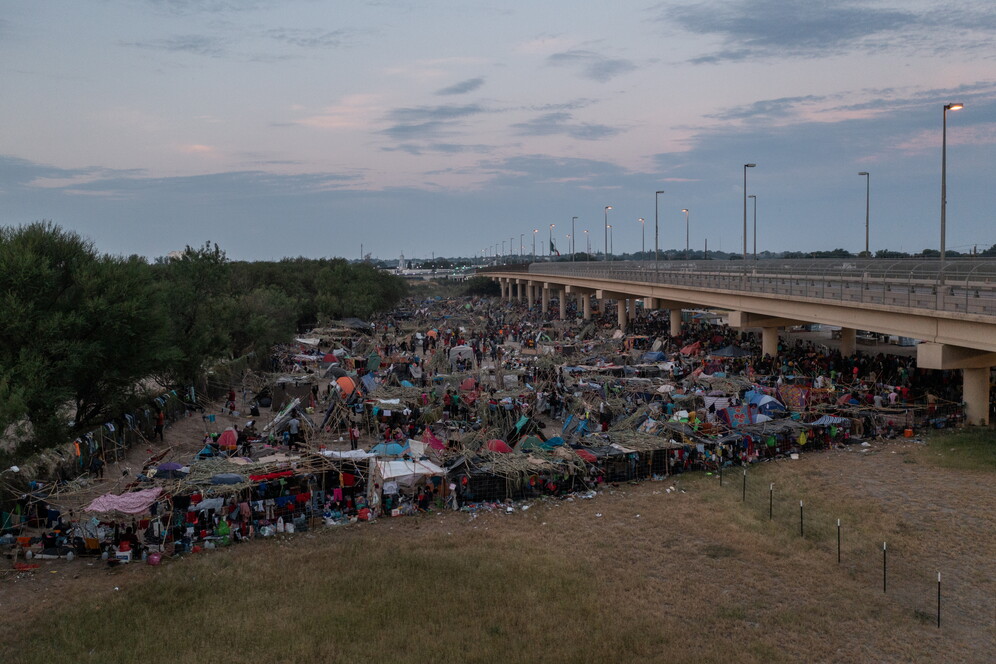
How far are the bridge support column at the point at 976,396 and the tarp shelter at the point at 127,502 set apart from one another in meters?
25.0

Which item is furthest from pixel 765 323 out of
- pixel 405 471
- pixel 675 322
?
pixel 405 471

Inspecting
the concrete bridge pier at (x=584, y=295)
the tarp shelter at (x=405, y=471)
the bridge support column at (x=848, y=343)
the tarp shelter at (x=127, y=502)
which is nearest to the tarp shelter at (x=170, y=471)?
the tarp shelter at (x=127, y=502)

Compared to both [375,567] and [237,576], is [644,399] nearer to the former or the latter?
[375,567]

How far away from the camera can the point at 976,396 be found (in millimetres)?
24844

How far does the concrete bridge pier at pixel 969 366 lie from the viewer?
23.1 m

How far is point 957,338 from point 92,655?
2348 centimetres

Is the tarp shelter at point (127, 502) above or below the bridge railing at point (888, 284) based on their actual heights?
below

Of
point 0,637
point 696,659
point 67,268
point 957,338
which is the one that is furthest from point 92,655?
point 957,338

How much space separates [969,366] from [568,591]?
59.3 feet

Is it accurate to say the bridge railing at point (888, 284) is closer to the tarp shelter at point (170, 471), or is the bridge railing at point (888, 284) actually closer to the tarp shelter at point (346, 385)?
the tarp shelter at point (346, 385)

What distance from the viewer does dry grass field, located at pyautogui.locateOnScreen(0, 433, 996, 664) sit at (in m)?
11.5

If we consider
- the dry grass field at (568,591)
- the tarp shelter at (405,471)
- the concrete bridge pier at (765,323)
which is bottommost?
the dry grass field at (568,591)

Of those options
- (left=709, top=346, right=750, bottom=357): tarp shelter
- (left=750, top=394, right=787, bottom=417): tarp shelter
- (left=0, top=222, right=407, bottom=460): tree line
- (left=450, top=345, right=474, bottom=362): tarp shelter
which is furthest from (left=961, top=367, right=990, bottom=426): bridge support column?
(left=0, top=222, right=407, bottom=460): tree line

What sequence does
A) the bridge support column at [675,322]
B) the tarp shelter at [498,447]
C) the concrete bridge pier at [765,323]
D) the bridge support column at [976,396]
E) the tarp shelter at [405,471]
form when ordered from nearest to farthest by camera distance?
the tarp shelter at [405,471] → the tarp shelter at [498,447] → the bridge support column at [976,396] → the concrete bridge pier at [765,323] → the bridge support column at [675,322]
